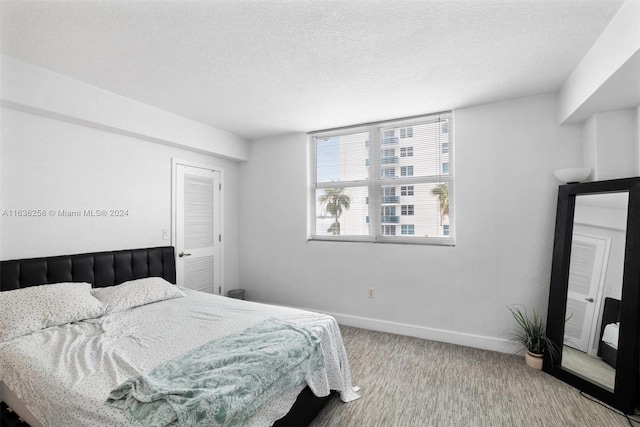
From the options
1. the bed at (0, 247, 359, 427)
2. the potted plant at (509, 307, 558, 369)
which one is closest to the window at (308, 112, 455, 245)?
the potted plant at (509, 307, 558, 369)

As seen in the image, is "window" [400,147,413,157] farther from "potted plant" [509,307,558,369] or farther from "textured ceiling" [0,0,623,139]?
"potted plant" [509,307,558,369]

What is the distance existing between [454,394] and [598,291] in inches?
55.1

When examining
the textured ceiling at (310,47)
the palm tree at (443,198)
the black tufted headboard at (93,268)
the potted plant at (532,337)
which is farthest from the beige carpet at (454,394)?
the textured ceiling at (310,47)

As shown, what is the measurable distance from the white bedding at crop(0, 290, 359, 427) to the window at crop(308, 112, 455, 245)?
67.5 inches

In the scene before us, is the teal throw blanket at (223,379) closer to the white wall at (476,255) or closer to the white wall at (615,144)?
the white wall at (476,255)

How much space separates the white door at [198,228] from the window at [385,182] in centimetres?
140

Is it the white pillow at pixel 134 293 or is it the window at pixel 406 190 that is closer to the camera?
the white pillow at pixel 134 293

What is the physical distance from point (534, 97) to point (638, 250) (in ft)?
5.31

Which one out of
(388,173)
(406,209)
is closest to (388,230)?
(406,209)

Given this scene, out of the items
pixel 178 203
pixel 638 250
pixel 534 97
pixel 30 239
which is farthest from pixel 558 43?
pixel 30 239

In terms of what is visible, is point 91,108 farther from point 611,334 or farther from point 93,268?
point 611,334

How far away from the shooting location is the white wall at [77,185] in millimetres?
2324

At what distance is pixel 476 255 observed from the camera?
306 centimetres

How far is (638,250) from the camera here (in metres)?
2.04
